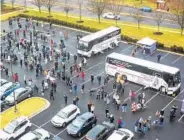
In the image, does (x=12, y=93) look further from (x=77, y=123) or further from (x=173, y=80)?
(x=173, y=80)

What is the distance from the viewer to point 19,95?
3994 centimetres

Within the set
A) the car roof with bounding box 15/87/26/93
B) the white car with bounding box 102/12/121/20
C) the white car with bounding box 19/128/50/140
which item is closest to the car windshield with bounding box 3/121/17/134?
the white car with bounding box 19/128/50/140

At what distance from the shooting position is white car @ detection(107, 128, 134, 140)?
3170cm

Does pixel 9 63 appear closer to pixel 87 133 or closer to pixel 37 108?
pixel 37 108

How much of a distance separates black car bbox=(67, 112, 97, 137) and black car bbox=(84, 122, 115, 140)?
3.86 ft

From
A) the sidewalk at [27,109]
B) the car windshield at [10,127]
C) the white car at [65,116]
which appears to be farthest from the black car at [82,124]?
the sidewalk at [27,109]

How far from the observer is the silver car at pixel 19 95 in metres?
39.3

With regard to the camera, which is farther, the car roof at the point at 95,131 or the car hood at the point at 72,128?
the car hood at the point at 72,128

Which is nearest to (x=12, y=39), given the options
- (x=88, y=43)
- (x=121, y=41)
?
(x=88, y=43)

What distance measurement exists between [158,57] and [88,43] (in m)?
9.69

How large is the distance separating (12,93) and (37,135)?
9.50 metres

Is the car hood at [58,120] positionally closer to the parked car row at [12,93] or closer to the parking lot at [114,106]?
the parking lot at [114,106]

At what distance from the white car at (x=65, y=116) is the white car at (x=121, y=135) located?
17.2 feet

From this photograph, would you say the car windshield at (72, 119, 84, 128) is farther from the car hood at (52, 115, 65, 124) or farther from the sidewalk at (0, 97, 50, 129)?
the sidewalk at (0, 97, 50, 129)
